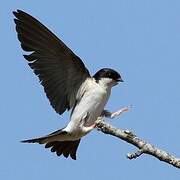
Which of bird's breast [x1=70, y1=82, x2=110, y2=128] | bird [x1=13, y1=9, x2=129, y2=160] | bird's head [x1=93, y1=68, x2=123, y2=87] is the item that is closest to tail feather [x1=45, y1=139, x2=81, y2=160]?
bird [x1=13, y1=9, x2=129, y2=160]

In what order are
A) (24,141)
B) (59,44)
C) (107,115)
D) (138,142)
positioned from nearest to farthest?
(138,142) < (24,141) < (107,115) < (59,44)

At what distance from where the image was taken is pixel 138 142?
445 centimetres

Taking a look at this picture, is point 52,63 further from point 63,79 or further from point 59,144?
point 59,144

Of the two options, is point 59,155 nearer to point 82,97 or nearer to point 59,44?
point 82,97

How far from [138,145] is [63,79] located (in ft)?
9.75

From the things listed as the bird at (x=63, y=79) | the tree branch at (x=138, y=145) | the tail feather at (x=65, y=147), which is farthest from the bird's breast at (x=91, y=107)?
the tree branch at (x=138, y=145)

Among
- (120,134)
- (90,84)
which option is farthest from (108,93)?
(120,134)

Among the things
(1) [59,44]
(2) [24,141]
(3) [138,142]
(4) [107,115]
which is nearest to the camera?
(3) [138,142]

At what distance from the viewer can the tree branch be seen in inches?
168

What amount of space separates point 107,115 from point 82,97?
0.46m

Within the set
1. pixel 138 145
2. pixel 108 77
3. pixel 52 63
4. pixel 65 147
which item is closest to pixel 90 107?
pixel 108 77

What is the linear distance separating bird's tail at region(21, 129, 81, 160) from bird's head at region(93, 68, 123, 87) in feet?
2.21

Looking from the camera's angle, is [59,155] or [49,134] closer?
[49,134]

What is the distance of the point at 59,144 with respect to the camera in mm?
7512
